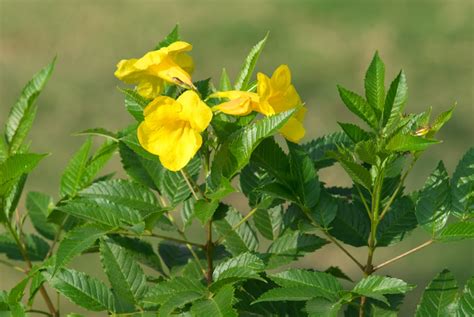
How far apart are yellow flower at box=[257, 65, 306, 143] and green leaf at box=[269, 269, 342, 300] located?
0.54 feet

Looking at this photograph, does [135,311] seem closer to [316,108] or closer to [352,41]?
[316,108]

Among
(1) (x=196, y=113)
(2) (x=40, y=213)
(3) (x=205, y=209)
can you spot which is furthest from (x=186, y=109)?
(2) (x=40, y=213)

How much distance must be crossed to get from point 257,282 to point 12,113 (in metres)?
0.48

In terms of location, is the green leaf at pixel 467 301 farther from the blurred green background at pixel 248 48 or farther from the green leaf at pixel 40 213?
the blurred green background at pixel 248 48

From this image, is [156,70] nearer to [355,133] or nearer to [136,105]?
[136,105]

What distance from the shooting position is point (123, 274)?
1114 mm

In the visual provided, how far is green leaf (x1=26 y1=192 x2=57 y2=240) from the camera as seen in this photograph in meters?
1.44

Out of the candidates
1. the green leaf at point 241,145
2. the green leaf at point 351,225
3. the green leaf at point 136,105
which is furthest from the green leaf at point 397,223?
the green leaf at point 136,105

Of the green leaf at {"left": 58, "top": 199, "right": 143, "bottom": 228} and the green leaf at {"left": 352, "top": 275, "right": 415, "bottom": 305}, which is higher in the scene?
the green leaf at {"left": 58, "top": 199, "right": 143, "bottom": 228}

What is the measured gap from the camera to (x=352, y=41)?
12.7ft

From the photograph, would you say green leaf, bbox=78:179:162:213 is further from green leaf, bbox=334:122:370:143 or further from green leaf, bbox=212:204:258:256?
green leaf, bbox=334:122:370:143

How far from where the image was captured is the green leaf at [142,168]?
47.2 inches

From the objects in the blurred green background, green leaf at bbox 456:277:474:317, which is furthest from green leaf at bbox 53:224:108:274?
the blurred green background

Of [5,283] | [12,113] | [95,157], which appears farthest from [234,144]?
[5,283]
